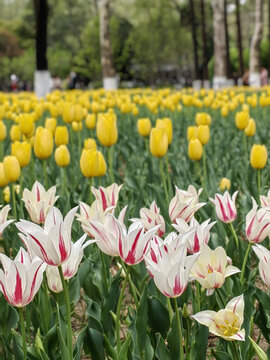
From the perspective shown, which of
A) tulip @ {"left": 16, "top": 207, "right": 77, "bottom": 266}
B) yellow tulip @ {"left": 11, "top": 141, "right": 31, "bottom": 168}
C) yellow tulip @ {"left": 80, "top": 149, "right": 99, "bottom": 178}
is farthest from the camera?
yellow tulip @ {"left": 11, "top": 141, "right": 31, "bottom": 168}

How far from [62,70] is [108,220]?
50.6 metres

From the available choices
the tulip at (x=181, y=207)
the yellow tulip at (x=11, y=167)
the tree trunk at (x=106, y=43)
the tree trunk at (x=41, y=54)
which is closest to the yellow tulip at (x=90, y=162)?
the yellow tulip at (x=11, y=167)

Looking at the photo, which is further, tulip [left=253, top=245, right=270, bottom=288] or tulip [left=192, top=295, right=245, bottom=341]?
tulip [left=253, top=245, right=270, bottom=288]

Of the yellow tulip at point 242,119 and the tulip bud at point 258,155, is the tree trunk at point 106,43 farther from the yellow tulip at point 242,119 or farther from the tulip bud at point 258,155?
the tulip bud at point 258,155

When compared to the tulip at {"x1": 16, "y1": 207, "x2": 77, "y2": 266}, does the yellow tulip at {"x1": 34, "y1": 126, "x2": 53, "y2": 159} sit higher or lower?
higher

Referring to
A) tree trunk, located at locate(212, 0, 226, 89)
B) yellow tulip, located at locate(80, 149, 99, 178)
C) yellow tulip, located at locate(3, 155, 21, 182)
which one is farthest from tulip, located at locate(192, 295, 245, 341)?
tree trunk, located at locate(212, 0, 226, 89)

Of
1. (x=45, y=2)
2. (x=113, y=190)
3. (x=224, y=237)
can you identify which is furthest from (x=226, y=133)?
(x=45, y=2)

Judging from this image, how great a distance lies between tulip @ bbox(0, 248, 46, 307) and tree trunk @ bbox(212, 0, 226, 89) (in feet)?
61.2

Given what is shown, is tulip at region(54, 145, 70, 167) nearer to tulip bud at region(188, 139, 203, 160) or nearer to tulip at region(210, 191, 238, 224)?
tulip bud at region(188, 139, 203, 160)

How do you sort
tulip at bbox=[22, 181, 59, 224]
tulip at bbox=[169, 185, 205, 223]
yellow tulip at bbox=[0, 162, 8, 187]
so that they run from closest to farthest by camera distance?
1. tulip at bbox=[169, 185, 205, 223]
2. tulip at bbox=[22, 181, 59, 224]
3. yellow tulip at bbox=[0, 162, 8, 187]

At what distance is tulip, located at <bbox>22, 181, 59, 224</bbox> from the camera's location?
→ 7.23 feet

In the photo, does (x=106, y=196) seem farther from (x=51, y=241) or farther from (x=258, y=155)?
(x=258, y=155)

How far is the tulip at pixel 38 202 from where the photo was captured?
2.21 meters

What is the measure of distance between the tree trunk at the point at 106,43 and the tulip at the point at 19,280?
57.3 feet
